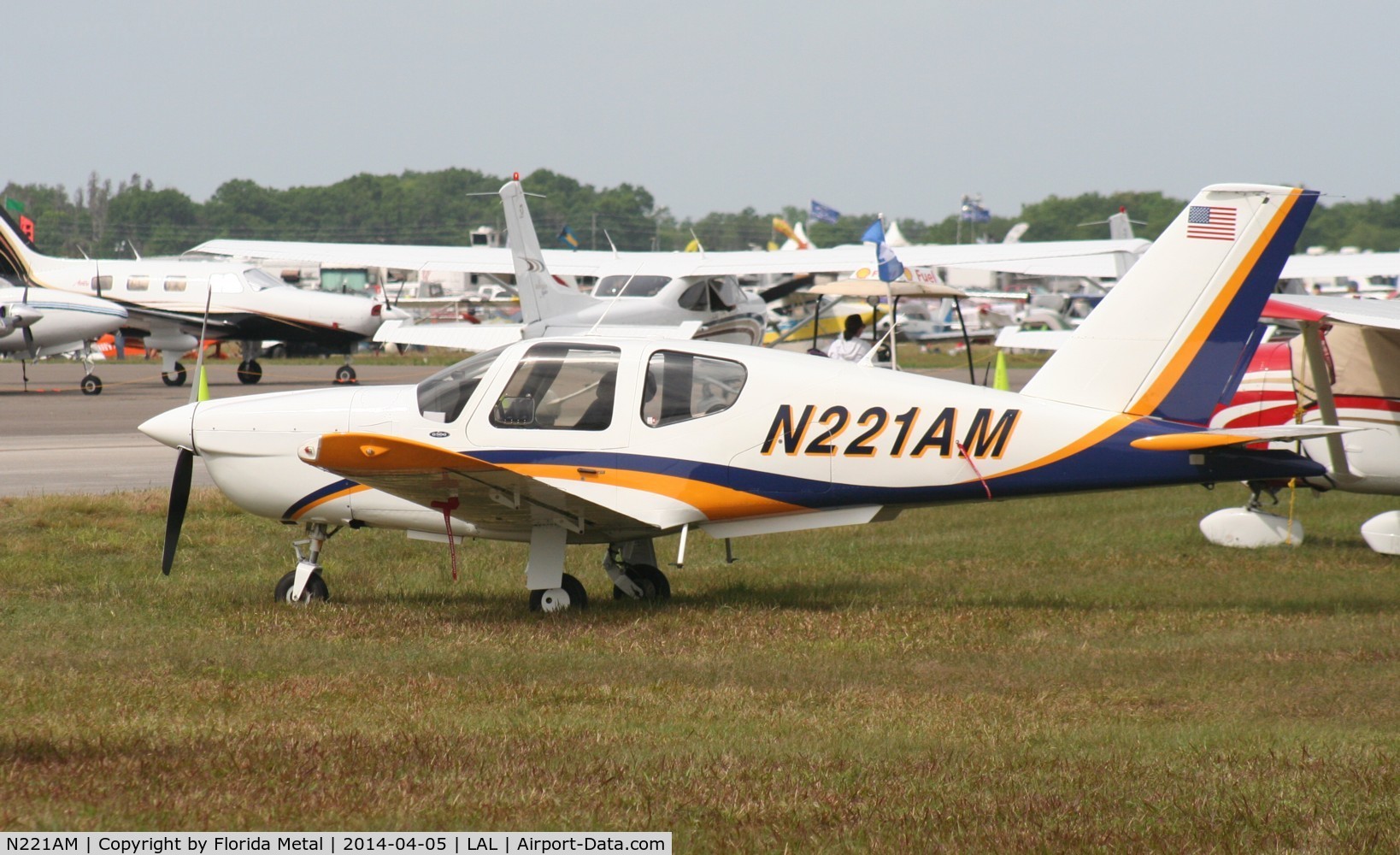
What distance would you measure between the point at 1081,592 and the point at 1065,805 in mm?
4985

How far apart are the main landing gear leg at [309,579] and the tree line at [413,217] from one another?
425 ft

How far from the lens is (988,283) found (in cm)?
8744

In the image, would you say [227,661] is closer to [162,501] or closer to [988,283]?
[162,501]

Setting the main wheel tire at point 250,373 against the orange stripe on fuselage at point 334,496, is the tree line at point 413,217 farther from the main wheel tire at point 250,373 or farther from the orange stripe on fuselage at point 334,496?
the orange stripe on fuselage at point 334,496

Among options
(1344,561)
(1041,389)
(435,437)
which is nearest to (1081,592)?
(1041,389)

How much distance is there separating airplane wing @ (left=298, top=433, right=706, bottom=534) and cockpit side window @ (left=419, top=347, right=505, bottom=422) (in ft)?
1.78

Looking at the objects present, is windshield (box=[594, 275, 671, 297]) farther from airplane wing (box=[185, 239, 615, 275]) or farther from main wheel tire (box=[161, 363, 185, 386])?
main wheel tire (box=[161, 363, 185, 386])

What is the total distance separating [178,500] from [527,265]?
14.6 meters

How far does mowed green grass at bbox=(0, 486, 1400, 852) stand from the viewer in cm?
443

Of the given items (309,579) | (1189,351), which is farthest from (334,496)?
(1189,351)

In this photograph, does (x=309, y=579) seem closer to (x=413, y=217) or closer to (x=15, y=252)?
(x=15, y=252)

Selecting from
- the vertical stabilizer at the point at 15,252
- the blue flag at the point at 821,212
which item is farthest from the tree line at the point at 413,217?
the vertical stabilizer at the point at 15,252

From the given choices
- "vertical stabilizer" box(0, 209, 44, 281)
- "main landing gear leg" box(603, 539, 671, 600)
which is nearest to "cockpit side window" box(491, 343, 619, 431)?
"main landing gear leg" box(603, 539, 671, 600)

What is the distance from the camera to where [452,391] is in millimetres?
8438
